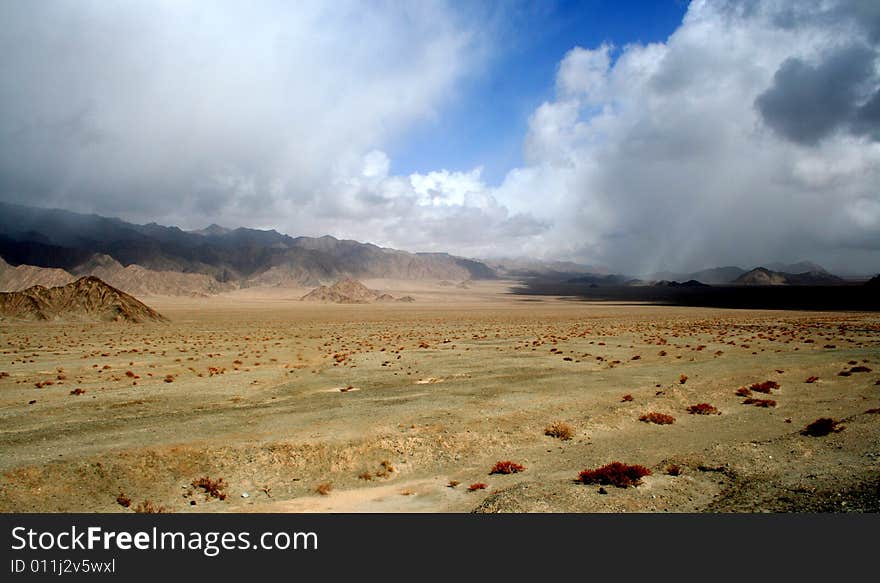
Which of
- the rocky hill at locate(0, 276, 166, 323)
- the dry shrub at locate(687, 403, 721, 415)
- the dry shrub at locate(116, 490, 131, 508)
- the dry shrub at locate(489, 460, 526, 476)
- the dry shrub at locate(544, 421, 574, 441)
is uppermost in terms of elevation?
the rocky hill at locate(0, 276, 166, 323)

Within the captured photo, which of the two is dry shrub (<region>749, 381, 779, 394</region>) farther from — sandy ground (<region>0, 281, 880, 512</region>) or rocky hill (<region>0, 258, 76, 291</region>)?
rocky hill (<region>0, 258, 76, 291</region>)

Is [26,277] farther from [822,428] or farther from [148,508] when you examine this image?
[822,428]

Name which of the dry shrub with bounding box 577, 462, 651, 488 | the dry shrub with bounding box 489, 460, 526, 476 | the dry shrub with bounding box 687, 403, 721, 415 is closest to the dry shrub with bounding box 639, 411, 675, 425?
the dry shrub with bounding box 687, 403, 721, 415

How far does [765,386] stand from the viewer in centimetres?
2123

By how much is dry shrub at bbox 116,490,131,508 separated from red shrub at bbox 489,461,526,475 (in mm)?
8554

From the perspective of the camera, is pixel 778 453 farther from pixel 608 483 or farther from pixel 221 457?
pixel 221 457

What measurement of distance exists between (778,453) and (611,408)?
20.2ft

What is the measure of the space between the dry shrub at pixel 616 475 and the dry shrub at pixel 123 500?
33.9 feet

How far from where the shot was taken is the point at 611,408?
61.1 ft

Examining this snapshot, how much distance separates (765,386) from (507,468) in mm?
14571

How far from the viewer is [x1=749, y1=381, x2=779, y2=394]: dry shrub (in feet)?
68.3

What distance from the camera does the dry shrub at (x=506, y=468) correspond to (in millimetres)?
12977

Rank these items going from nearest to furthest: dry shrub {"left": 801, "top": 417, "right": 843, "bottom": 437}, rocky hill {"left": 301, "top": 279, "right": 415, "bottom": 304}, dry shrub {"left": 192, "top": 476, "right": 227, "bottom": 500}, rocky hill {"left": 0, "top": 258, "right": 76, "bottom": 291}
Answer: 1. dry shrub {"left": 192, "top": 476, "right": 227, "bottom": 500}
2. dry shrub {"left": 801, "top": 417, "right": 843, "bottom": 437}
3. rocky hill {"left": 0, "top": 258, "right": 76, "bottom": 291}
4. rocky hill {"left": 301, "top": 279, "right": 415, "bottom": 304}

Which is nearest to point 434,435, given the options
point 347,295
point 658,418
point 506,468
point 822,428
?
point 506,468
